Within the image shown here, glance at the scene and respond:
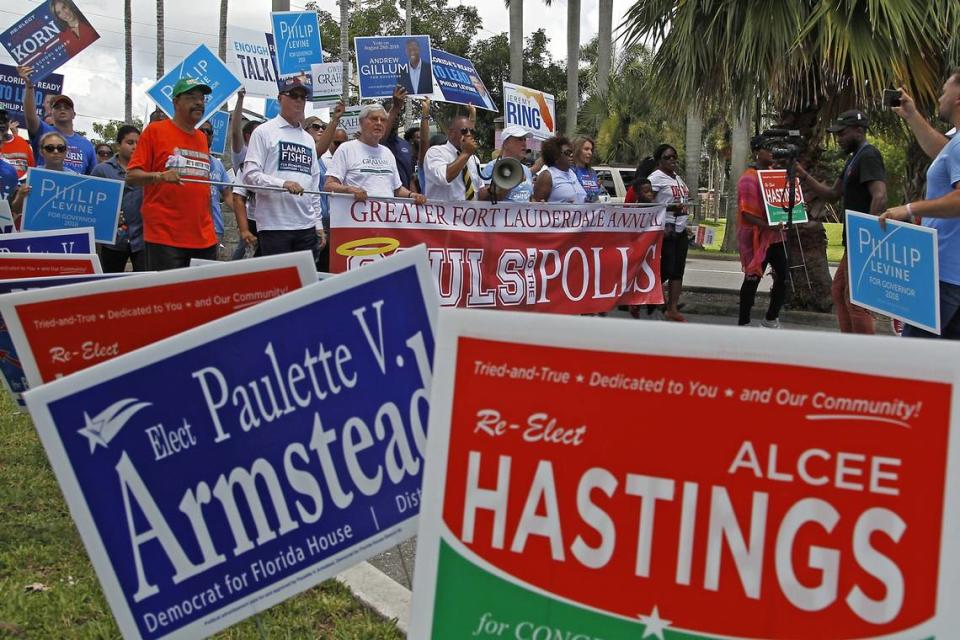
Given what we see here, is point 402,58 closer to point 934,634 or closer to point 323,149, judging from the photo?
point 323,149

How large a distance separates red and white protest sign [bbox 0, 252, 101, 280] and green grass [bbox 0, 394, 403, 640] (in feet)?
3.42

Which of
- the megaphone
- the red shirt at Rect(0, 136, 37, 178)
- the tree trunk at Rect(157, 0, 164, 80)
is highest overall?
the tree trunk at Rect(157, 0, 164, 80)

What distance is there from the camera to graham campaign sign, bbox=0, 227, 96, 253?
4.93m

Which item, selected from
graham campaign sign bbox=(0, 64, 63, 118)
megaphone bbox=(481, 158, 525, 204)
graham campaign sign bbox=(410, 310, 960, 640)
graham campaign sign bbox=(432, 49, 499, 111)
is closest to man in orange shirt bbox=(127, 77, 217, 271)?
megaphone bbox=(481, 158, 525, 204)

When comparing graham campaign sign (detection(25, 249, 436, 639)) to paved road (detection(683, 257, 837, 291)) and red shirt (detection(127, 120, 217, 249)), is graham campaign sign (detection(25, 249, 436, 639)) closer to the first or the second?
red shirt (detection(127, 120, 217, 249))

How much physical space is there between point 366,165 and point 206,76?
2242 millimetres

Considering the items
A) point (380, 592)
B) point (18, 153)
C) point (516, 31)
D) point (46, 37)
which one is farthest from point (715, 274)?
point (516, 31)

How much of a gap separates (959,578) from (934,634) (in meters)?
0.09

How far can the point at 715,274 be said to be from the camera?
727 inches

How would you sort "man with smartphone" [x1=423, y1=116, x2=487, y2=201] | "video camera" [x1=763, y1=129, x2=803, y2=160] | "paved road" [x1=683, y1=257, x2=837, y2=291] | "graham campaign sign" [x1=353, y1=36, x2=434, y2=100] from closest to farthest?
"man with smartphone" [x1=423, y1=116, x2=487, y2=201] → "video camera" [x1=763, y1=129, x2=803, y2=160] → "graham campaign sign" [x1=353, y1=36, x2=434, y2=100] → "paved road" [x1=683, y1=257, x2=837, y2=291]

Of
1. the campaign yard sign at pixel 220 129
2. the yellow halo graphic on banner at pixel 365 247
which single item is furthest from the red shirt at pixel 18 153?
the yellow halo graphic on banner at pixel 365 247

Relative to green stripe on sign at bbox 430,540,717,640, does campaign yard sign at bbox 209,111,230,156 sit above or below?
above

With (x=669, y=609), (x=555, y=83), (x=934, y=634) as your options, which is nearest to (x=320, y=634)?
(x=669, y=609)

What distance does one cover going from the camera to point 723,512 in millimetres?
1479
